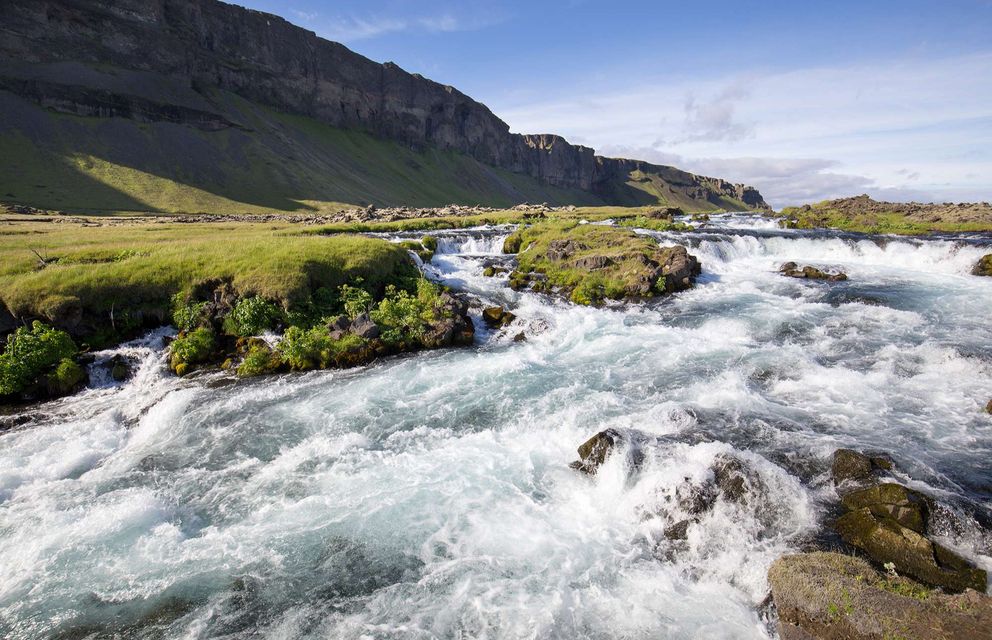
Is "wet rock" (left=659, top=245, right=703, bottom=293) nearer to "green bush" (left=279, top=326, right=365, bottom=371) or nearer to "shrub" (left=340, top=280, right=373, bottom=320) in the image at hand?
"shrub" (left=340, top=280, right=373, bottom=320)

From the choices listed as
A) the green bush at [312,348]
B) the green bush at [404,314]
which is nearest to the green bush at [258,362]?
the green bush at [312,348]

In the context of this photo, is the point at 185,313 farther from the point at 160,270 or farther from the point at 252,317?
the point at 160,270

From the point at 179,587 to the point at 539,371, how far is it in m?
13.8

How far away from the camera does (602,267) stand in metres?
34.9

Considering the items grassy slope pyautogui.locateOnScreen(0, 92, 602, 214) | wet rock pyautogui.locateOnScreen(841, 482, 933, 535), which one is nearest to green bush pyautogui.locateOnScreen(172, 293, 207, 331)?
wet rock pyautogui.locateOnScreen(841, 482, 933, 535)

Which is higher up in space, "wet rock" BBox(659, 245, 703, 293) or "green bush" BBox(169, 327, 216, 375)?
"wet rock" BBox(659, 245, 703, 293)

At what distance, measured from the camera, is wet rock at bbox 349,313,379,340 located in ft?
73.3

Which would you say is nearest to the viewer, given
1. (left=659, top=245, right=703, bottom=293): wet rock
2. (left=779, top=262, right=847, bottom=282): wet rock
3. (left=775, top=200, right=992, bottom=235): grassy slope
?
(left=659, top=245, right=703, bottom=293): wet rock

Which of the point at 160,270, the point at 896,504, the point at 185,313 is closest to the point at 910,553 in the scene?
the point at 896,504

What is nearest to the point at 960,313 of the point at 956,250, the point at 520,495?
the point at 956,250

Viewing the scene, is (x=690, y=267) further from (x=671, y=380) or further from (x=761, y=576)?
(x=761, y=576)

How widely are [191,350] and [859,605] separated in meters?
23.0

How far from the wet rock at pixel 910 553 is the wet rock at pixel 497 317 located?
18.1 metres

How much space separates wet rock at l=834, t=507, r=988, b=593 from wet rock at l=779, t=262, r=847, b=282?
104 ft
